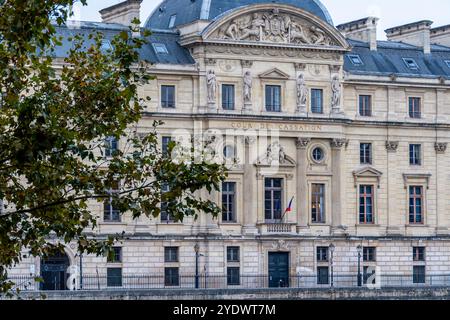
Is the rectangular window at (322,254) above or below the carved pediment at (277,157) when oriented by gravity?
below

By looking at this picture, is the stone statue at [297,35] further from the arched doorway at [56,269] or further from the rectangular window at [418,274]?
the arched doorway at [56,269]

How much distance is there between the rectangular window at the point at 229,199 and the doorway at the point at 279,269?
2.86 meters

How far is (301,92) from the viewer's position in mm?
87000

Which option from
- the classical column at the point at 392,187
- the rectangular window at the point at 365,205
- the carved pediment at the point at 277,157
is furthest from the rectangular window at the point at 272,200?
the classical column at the point at 392,187

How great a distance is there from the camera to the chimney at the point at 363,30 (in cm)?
9162

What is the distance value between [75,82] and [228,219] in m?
51.5

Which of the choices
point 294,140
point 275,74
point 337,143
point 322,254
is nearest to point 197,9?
point 275,74

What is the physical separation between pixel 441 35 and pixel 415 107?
869 cm

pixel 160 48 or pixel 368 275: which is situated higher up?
pixel 160 48

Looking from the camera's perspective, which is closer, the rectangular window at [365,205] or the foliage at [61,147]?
the foliage at [61,147]

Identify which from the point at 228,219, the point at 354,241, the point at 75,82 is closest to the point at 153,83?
the point at 228,219

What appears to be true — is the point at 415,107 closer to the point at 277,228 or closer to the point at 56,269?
the point at 277,228

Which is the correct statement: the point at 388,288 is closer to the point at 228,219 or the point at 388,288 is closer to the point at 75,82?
the point at 228,219

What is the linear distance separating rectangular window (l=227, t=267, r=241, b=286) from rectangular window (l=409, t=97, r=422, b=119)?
46.5 ft
